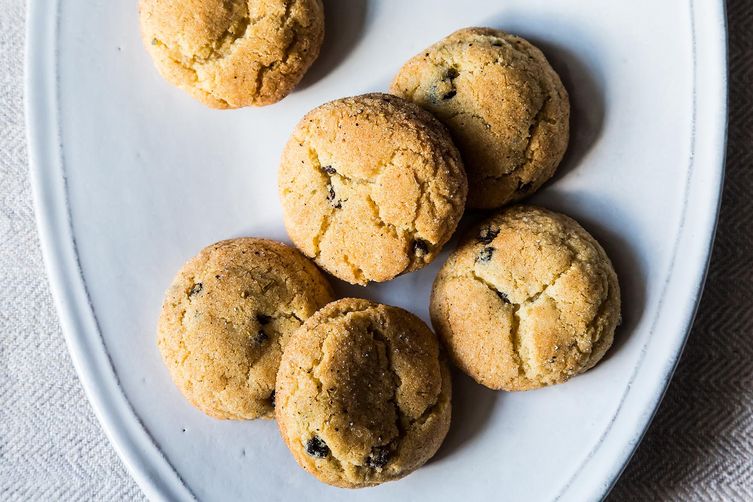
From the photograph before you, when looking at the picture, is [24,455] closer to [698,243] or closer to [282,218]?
[282,218]

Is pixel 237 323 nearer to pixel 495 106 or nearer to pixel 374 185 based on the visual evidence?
pixel 374 185

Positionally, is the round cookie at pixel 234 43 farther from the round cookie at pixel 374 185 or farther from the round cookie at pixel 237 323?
the round cookie at pixel 237 323

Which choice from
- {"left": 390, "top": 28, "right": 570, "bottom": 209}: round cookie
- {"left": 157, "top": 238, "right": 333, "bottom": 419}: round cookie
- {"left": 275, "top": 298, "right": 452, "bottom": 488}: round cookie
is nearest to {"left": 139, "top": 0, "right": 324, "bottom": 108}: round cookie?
{"left": 390, "top": 28, "right": 570, "bottom": 209}: round cookie

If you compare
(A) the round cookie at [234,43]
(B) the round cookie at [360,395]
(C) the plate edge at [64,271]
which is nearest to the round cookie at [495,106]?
(A) the round cookie at [234,43]

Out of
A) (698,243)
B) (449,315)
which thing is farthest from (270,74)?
(698,243)

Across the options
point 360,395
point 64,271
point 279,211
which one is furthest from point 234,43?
point 360,395
